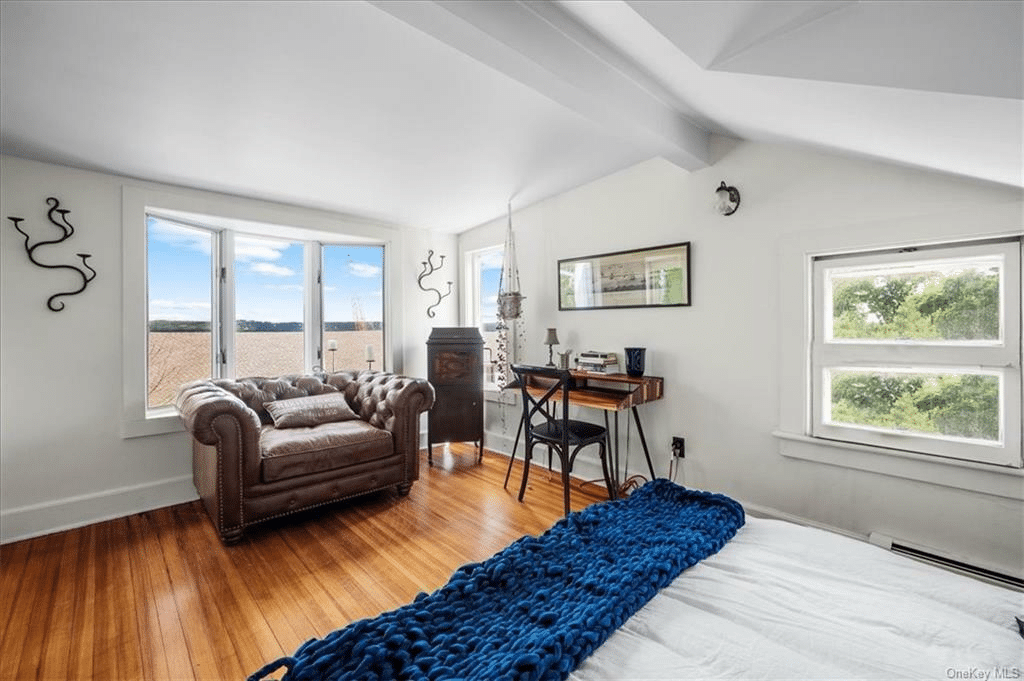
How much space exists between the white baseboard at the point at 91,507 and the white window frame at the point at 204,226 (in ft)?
1.23

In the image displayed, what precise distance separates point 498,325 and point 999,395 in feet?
10.1

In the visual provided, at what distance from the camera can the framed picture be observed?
9.25ft

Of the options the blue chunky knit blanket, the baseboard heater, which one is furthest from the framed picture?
the blue chunky knit blanket

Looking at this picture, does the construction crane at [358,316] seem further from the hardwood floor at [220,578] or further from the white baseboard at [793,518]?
the white baseboard at [793,518]

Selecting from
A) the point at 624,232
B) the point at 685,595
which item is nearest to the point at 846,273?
the point at 624,232

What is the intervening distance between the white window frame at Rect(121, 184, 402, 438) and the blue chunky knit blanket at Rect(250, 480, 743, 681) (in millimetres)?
2859

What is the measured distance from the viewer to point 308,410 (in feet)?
10.1

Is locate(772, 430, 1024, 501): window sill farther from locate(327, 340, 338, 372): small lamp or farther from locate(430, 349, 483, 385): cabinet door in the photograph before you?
locate(327, 340, 338, 372): small lamp

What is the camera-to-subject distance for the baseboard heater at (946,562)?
1.78 meters

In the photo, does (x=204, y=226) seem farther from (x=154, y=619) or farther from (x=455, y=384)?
(x=154, y=619)

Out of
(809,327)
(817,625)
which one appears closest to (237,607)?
(817,625)

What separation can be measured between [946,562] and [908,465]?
0.42 meters

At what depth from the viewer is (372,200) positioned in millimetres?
3424

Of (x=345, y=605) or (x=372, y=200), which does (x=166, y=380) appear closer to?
(x=372, y=200)
